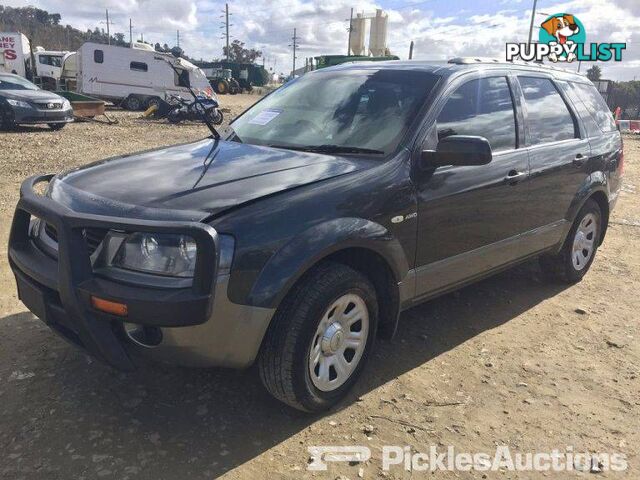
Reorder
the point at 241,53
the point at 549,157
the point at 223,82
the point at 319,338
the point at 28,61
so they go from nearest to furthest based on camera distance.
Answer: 1. the point at 319,338
2. the point at 549,157
3. the point at 28,61
4. the point at 223,82
5. the point at 241,53

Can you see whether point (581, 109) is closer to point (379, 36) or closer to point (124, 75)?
point (124, 75)

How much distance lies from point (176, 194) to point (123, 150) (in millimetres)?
9987

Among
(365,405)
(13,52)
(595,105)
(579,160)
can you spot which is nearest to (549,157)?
(579,160)

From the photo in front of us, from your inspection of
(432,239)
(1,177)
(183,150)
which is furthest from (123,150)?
(432,239)

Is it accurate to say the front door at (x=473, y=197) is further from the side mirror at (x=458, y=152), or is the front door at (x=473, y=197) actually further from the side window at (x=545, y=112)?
the side window at (x=545, y=112)

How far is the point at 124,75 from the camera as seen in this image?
23.5 metres

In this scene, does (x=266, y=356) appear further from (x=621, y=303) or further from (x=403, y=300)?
(x=621, y=303)

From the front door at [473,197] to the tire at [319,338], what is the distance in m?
0.54

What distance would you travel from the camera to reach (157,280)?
92.8 inches

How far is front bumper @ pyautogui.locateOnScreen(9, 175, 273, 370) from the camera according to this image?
7.48 feet

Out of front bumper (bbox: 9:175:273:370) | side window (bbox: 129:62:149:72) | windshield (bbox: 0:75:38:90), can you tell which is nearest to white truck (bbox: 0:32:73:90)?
side window (bbox: 129:62:149:72)

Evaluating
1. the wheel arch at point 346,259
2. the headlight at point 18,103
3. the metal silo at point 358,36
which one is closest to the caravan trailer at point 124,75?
the headlight at point 18,103

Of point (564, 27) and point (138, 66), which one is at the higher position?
point (564, 27)

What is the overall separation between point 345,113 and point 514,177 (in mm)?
1272
